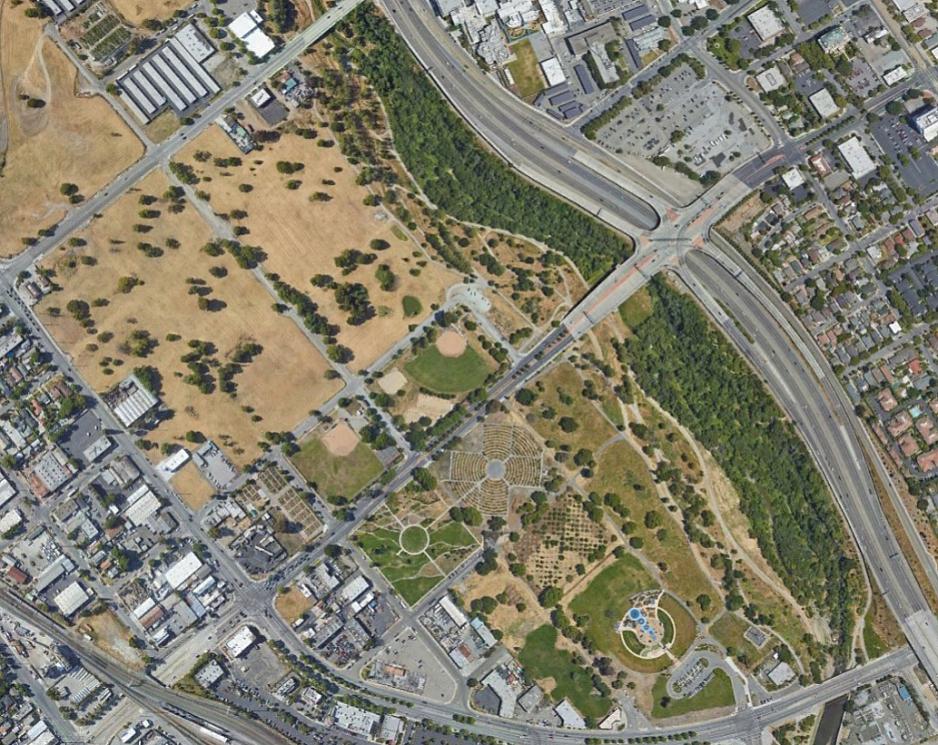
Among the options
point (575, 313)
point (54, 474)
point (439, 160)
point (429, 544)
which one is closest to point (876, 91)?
point (575, 313)

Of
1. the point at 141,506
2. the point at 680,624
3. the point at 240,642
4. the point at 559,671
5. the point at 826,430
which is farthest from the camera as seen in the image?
the point at 826,430

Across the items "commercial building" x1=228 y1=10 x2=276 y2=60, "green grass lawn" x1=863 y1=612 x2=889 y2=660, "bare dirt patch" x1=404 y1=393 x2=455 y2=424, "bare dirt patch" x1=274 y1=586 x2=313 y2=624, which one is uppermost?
"commercial building" x1=228 y1=10 x2=276 y2=60

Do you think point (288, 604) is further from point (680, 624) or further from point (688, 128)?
point (688, 128)

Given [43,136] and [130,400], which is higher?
[43,136]

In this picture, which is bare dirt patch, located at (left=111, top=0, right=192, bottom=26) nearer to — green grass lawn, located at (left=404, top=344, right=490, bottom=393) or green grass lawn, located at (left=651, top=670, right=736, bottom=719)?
green grass lawn, located at (left=404, top=344, right=490, bottom=393)

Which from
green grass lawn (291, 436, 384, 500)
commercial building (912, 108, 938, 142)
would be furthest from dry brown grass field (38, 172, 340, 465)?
commercial building (912, 108, 938, 142)

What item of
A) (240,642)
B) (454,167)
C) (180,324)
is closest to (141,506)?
(240,642)
